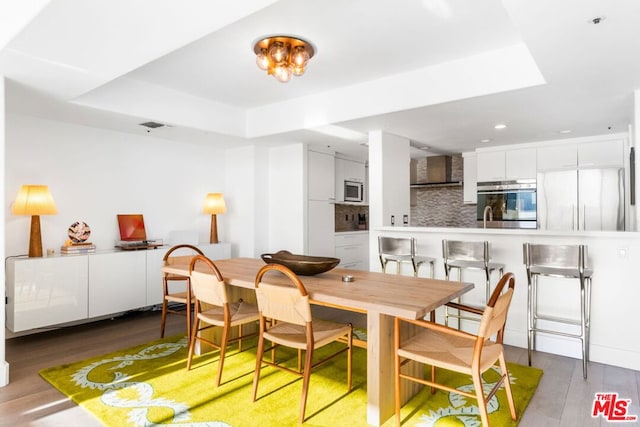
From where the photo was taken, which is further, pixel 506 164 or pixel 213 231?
pixel 506 164

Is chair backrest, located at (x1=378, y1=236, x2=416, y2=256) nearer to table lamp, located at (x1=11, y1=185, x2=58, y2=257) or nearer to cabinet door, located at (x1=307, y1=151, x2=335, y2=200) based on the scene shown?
cabinet door, located at (x1=307, y1=151, x2=335, y2=200)

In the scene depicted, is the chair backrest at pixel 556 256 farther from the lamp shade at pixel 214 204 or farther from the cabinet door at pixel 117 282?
the cabinet door at pixel 117 282

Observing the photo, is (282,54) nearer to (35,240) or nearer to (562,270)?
(562,270)

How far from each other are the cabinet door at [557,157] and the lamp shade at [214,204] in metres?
4.19

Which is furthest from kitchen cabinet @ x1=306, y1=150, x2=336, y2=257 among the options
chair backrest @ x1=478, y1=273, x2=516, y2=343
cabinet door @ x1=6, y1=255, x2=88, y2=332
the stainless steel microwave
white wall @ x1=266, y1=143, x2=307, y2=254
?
chair backrest @ x1=478, y1=273, x2=516, y2=343

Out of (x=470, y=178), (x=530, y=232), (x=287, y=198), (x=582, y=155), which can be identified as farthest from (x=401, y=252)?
(x=582, y=155)

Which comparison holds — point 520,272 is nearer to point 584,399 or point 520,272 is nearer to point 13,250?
point 584,399

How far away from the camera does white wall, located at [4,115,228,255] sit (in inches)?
151

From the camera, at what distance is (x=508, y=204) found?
5426 mm

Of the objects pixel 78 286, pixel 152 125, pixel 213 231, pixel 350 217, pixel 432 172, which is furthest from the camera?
pixel 350 217

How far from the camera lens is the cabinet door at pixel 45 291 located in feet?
11.3

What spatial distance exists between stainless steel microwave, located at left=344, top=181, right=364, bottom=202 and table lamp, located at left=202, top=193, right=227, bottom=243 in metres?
2.08

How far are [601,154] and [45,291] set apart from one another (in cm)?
618

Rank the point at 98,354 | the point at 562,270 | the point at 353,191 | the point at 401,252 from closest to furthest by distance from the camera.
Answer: the point at 562,270
the point at 98,354
the point at 401,252
the point at 353,191
